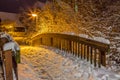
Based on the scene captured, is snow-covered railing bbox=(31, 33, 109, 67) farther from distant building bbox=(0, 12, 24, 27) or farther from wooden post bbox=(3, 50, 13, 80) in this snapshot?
distant building bbox=(0, 12, 24, 27)

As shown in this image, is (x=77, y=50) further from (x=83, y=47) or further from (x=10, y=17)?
(x=10, y=17)

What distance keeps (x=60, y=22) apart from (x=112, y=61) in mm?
7819

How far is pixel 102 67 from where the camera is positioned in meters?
7.95

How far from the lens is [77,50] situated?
9.72 meters

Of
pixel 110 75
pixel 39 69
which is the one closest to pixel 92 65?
pixel 110 75

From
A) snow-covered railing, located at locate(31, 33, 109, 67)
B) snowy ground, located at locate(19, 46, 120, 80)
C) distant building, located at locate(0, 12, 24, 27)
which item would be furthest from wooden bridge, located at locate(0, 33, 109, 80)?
distant building, located at locate(0, 12, 24, 27)

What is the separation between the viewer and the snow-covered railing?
8.03 meters

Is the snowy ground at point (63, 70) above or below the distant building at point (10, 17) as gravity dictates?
below

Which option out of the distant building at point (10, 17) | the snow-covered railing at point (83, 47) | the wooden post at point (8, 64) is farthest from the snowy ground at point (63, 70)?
the distant building at point (10, 17)

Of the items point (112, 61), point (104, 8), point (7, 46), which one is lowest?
point (112, 61)

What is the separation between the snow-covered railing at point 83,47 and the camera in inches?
316

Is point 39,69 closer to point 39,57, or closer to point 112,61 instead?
point 39,57

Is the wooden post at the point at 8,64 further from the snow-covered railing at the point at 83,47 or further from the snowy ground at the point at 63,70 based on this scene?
the snow-covered railing at the point at 83,47

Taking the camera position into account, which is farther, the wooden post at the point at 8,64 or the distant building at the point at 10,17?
the distant building at the point at 10,17
